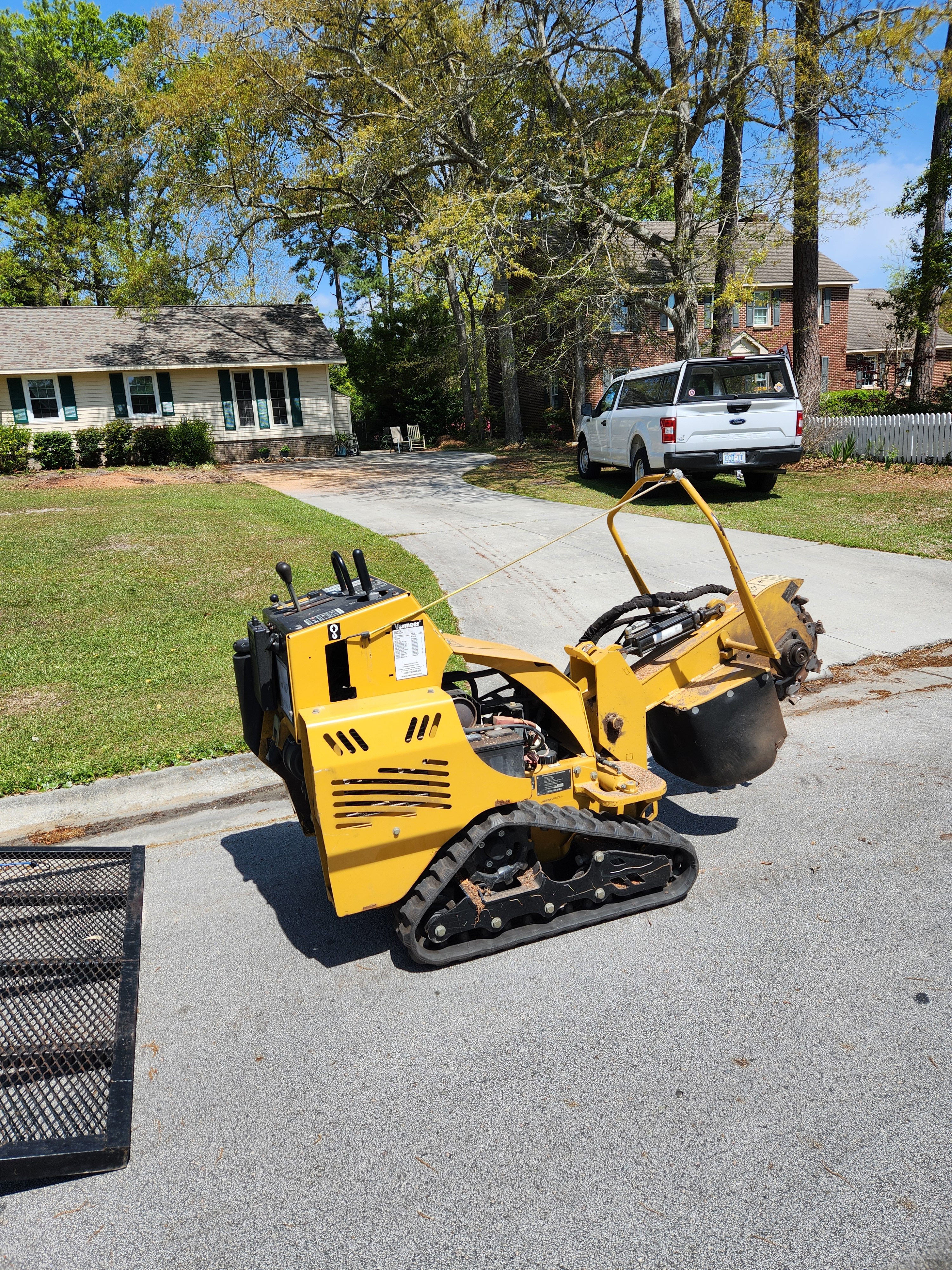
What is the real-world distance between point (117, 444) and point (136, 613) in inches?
650

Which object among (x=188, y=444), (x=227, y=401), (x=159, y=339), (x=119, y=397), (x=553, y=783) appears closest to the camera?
(x=553, y=783)

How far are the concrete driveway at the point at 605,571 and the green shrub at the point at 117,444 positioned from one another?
10.8 metres

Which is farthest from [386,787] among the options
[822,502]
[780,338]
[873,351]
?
[873,351]

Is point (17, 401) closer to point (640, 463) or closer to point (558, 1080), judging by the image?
point (640, 463)

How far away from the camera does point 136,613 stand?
8914 millimetres

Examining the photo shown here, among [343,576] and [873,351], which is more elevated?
[873,351]

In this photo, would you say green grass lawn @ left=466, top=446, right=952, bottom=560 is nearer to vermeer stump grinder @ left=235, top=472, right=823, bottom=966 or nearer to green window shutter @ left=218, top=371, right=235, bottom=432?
vermeer stump grinder @ left=235, top=472, right=823, bottom=966

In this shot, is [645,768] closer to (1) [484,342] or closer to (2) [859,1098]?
(2) [859,1098]

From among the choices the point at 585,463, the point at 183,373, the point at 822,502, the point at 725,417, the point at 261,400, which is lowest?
the point at 822,502

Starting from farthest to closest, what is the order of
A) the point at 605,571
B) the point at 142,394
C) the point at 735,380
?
the point at 142,394, the point at 735,380, the point at 605,571

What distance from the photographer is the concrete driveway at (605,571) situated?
26.6 ft

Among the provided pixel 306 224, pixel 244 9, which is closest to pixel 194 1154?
pixel 244 9

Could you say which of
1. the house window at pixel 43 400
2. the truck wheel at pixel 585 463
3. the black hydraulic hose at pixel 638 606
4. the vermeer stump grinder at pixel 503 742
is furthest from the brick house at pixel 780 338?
the vermeer stump grinder at pixel 503 742

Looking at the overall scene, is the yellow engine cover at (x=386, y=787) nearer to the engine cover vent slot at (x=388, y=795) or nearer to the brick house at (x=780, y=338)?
the engine cover vent slot at (x=388, y=795)
